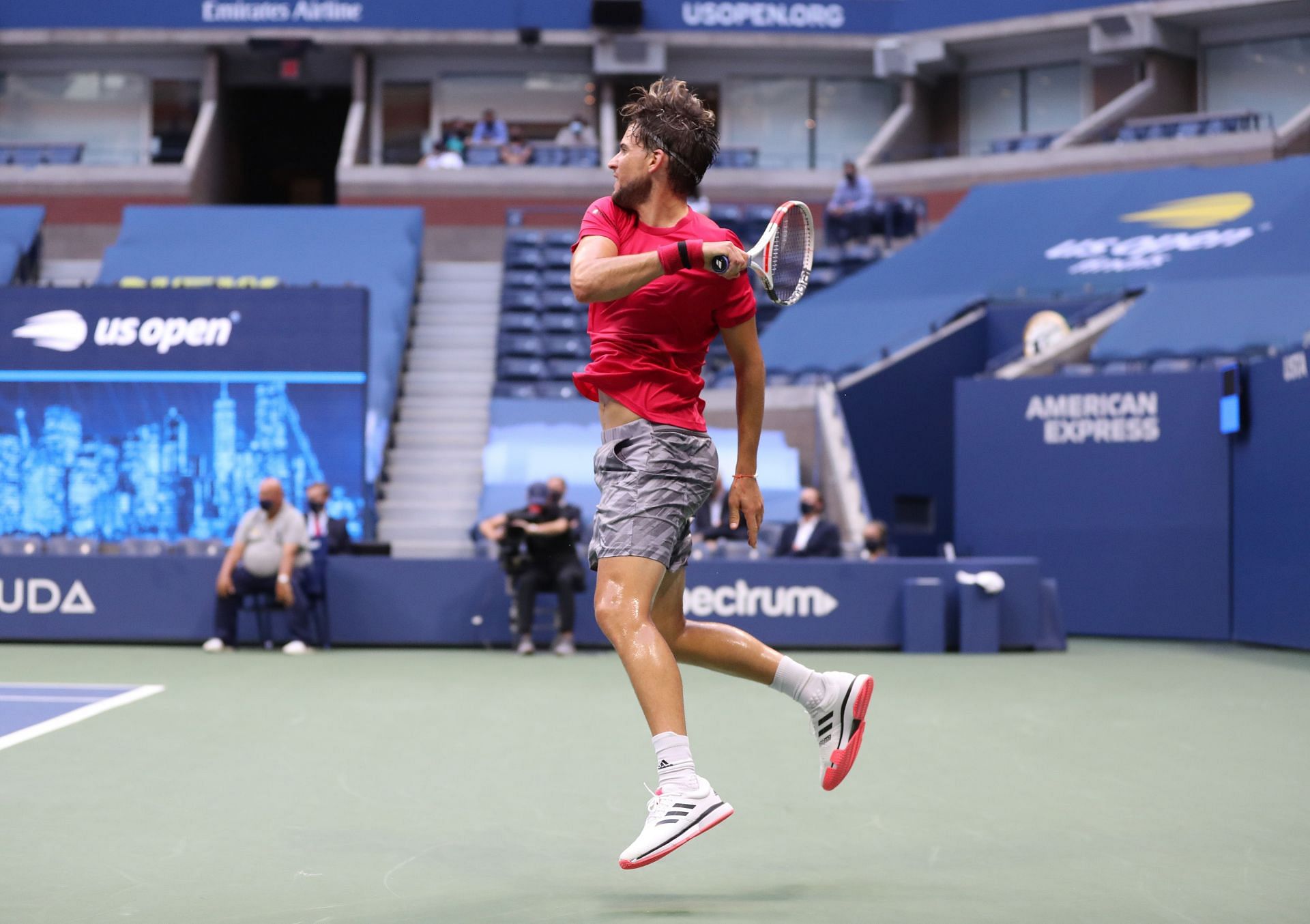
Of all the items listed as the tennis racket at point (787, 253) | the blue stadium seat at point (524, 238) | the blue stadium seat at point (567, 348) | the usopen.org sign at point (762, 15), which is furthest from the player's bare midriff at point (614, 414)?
the usopen.org sign at point (762, 15)

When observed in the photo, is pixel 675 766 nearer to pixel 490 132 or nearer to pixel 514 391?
pixel 514 391

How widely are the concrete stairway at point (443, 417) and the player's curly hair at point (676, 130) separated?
470 inches

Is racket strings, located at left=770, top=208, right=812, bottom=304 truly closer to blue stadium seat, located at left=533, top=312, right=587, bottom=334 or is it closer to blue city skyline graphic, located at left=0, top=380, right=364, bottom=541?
blue city skyline graphic, located at left=0, top=380, right=364, bottom=541

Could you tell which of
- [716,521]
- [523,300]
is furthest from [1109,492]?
[523,300]

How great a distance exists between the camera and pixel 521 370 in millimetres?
21625

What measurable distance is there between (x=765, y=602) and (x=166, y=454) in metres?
6.42

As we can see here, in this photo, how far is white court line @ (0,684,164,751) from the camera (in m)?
7.14

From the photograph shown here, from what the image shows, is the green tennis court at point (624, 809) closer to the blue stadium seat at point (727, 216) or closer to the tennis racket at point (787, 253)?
the tennis racket at point (787, 253)

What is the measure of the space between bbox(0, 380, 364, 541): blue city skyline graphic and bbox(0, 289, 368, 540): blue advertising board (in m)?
0.01

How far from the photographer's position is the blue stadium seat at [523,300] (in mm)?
23703

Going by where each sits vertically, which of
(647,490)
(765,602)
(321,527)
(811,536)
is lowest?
(765,602)

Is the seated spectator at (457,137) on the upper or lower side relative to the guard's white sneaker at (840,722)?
upper

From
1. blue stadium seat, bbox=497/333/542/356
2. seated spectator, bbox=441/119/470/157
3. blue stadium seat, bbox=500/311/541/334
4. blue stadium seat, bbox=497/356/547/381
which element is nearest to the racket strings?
blue stadium seat, bbox=497/356/547/381

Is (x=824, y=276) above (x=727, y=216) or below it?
below
